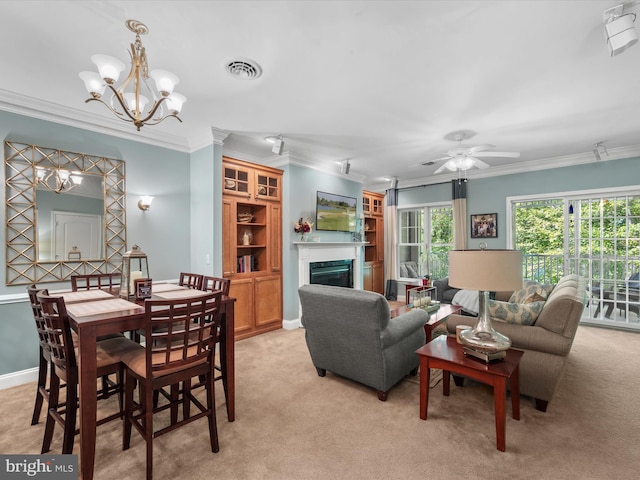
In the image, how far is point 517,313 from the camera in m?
2.49

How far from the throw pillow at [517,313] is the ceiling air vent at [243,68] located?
2.75 m

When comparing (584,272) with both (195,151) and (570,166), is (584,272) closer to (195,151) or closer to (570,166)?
(570,166)

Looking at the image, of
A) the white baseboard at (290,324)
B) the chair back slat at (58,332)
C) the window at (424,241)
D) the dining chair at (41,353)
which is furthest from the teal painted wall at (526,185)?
the dining chair at (41,353)

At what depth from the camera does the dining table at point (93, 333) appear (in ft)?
5.32

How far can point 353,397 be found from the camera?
8.44ft

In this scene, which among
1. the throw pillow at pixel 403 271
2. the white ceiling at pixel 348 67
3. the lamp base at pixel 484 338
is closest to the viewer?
the white ceiling at pixel 348 67

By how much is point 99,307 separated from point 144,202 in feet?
6.48

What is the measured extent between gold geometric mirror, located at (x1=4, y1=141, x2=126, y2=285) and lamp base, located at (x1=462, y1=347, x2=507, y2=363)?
3.58 m

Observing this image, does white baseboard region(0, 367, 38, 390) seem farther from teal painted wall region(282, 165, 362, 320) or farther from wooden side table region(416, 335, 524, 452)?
wooden side table region(416, 335, 524, 452)

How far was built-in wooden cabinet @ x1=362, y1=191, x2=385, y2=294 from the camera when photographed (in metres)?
6.84

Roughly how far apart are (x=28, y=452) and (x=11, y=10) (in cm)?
267

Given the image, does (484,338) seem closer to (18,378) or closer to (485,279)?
(485,279)

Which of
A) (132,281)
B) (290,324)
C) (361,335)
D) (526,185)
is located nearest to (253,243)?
(290,324)

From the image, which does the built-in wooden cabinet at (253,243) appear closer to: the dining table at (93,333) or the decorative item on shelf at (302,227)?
the decorative item on shelf at (302,227)
